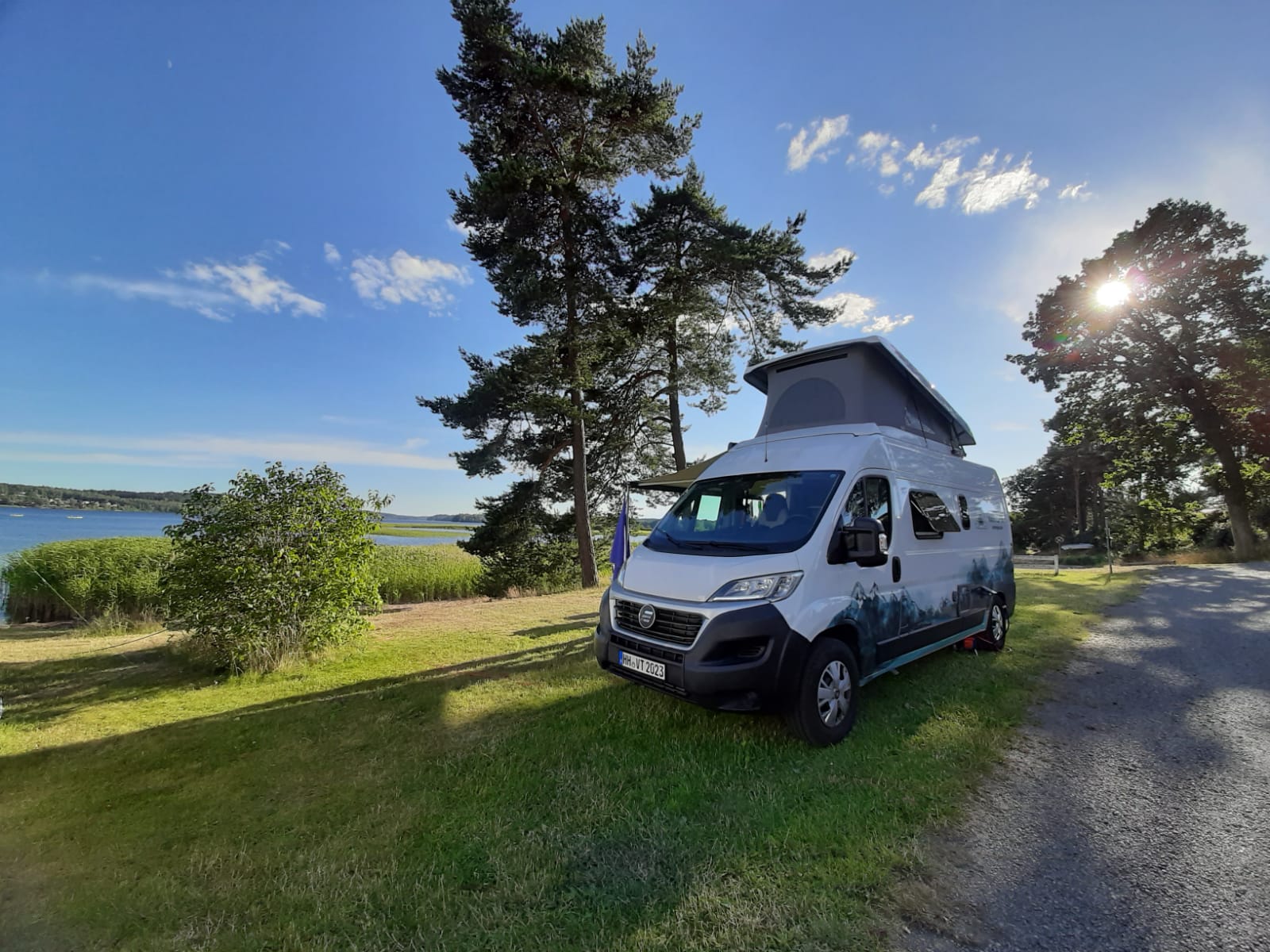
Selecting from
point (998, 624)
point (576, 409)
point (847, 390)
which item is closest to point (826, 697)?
point (847, 390)

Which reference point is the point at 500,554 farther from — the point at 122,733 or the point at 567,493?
the point at 122,733

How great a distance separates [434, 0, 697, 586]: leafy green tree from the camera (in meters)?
12.2

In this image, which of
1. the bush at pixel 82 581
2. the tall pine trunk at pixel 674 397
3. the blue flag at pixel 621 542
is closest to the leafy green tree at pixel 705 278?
the tall pine trunk at pixel 674 397

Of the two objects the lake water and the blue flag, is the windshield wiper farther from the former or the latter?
the lake water

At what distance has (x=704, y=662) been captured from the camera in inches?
142

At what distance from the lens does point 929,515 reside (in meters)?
5.27

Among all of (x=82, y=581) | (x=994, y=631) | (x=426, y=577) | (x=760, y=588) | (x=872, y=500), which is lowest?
(x=426, y=577)

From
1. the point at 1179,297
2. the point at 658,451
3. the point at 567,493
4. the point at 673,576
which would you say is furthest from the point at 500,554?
the point at 1179,297

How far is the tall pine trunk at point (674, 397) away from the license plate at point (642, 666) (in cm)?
1345

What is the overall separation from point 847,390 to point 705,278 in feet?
37.1

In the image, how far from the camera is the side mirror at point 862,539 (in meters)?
3.87

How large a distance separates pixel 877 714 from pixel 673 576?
2.28 meters

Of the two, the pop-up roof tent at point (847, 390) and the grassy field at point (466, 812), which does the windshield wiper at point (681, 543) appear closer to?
the grassy field at point (466, 812)

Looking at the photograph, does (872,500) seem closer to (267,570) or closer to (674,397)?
(267,570)
